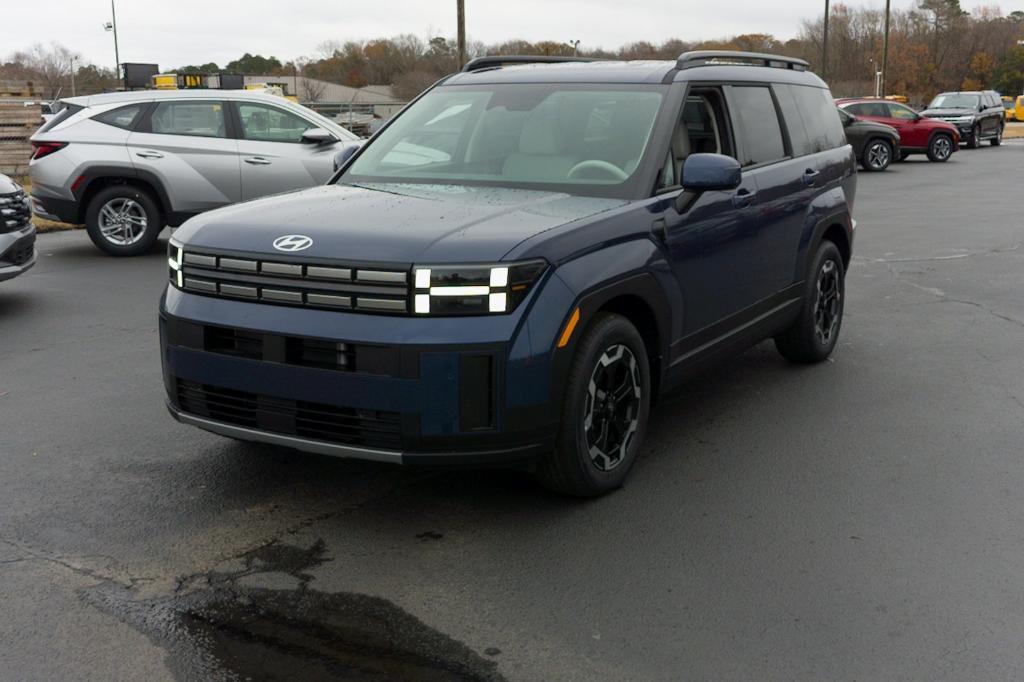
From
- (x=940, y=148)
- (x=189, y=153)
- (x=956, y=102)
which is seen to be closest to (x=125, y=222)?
(x=189, y=153)

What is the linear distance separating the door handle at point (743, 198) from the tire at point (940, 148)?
2754 centimetres

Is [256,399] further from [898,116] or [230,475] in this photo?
[898,116]

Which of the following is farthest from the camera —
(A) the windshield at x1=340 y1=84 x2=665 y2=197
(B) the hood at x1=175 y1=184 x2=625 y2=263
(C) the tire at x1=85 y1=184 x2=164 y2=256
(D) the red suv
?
(D) the red suv

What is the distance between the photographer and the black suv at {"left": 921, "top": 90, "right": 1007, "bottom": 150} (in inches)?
1507

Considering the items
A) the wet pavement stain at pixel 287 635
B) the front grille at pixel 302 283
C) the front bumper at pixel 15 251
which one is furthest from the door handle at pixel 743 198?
the front bumper at pixel 15 251

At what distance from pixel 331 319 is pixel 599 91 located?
222 centimetres

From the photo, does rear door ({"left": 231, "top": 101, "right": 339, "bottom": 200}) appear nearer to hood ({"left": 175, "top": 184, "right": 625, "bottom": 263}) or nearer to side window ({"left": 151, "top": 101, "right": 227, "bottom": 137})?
side window ({"left": 151, "top": 101, "right": 227, "bottom": 137})

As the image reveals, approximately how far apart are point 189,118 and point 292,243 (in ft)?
30.2

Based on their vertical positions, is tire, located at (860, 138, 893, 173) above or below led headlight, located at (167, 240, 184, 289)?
below

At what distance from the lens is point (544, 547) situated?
4.30 meters

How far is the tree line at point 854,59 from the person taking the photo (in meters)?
93.1

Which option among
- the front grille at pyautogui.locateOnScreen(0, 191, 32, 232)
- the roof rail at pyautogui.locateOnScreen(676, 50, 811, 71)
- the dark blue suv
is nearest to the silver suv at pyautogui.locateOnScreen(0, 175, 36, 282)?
the front grille at pyautogui.locateOnScreen(0, 191, 32, 232)

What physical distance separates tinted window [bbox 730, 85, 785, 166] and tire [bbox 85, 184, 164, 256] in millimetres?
8287

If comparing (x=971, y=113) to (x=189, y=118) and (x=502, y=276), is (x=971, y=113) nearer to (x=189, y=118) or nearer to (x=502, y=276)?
(x=189, y=118)
